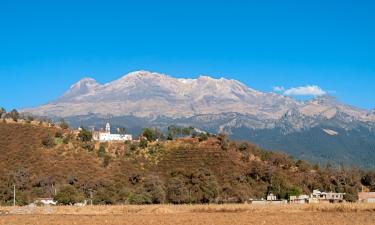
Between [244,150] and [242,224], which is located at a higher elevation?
[244,150]

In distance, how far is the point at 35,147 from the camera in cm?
14462

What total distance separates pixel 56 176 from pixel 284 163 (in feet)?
187

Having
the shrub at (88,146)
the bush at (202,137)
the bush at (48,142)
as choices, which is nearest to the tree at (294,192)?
the bush at (202,137)

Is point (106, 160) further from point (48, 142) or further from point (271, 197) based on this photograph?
point (271, 197)

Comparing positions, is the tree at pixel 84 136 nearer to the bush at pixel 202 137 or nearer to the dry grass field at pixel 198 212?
the bush at pixel 202 137

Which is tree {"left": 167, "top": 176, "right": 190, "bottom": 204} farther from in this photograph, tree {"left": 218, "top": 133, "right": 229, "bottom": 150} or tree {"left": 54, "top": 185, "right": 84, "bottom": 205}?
tree {"left": 218, "top": 133, "right": 229, "bottom": 150}

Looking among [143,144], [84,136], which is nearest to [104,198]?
[143,144]

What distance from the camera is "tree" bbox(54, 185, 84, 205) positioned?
10288 centimetres

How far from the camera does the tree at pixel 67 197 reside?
102875 mm

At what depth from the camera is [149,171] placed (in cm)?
13762

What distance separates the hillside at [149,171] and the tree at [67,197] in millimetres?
405

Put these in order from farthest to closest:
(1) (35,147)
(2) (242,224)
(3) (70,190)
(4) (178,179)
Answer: (1) (35,147)
(4) (178,179)
(3) (70,190)
(2) (242,224)

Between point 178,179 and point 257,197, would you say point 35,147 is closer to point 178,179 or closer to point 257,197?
point 178,179

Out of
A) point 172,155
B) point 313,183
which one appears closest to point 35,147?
point 172,155
